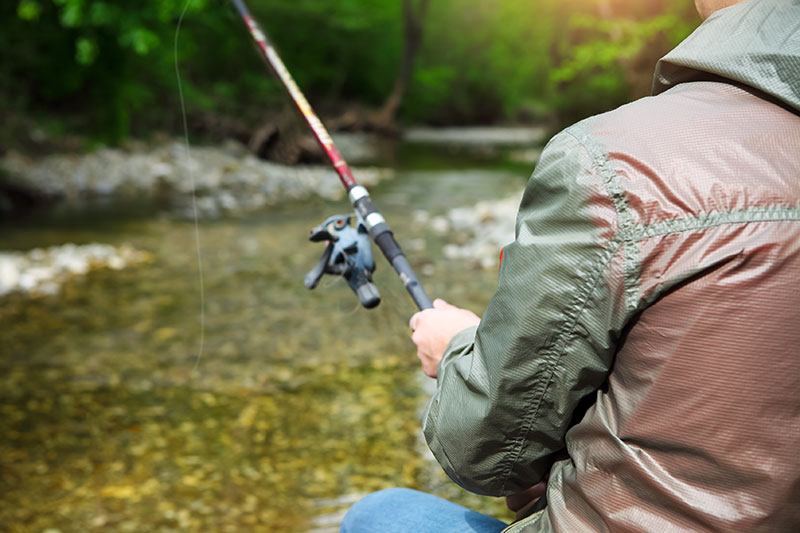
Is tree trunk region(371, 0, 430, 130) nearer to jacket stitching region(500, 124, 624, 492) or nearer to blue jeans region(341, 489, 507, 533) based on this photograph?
blue jeans region(341, 489, 507, 533)

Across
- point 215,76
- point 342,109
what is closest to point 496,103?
point 342,109

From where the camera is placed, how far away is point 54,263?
8328mm

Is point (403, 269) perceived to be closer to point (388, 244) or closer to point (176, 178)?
point (388, 244)

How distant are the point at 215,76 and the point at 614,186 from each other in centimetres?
2823

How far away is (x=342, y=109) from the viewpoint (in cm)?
3102

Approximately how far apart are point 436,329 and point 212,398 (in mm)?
3425

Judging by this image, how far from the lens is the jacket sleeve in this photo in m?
1.20

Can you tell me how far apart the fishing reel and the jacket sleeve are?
0.91 m

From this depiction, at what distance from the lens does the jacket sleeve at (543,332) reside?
120 centimetres

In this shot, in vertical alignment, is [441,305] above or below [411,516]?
above

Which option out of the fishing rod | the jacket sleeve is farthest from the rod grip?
the jacket sleeve

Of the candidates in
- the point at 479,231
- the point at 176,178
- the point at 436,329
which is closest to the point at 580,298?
the point at 436,329

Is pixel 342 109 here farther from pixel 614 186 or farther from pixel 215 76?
pixel 614 186

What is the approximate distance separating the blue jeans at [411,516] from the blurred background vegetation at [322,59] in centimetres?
271
